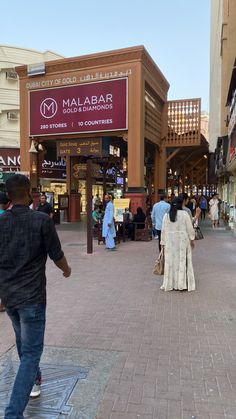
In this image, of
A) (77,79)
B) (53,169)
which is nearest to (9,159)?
(53,169)

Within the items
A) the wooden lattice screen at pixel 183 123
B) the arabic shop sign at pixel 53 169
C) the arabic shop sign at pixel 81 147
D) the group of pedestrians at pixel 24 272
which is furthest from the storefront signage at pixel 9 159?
the group of pedestrians at pixel 24 272

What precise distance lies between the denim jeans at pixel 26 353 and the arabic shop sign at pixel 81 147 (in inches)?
529

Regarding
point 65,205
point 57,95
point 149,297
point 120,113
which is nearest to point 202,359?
point 149,297

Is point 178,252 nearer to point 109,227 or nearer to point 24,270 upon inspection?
point 24,270

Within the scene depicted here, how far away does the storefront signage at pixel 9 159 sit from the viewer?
25938 mm

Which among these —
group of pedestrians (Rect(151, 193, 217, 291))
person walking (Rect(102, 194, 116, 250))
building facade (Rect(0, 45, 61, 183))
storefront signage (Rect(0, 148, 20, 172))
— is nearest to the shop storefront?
person walking (Rect(102, 194, 116, 250))

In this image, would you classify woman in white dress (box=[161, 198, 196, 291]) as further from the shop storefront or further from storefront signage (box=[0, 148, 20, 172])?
storefront signage (box=[0, 148, 20, 172])

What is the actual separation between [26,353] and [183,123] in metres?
17.7

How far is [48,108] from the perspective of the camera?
16672 mm

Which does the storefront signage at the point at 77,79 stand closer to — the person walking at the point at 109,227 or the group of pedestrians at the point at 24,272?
the person walking at the point at 109,227

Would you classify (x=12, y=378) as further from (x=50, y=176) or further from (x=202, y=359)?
(x=50, y=176)

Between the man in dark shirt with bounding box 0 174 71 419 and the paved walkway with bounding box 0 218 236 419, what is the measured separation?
2.37ft

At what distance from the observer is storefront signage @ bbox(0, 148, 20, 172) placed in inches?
1021

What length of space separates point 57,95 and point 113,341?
45.0ft
